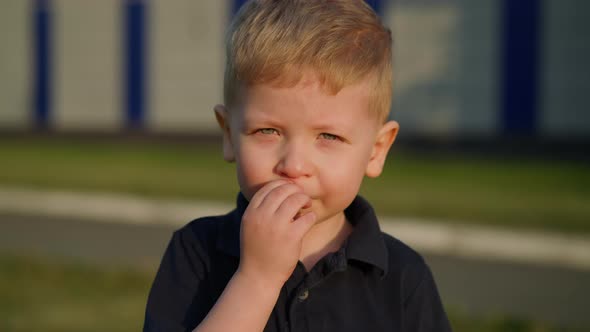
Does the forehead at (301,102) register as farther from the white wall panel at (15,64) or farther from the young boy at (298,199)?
the white wall panel at (15,64)

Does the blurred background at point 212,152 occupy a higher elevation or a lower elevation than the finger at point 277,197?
lower

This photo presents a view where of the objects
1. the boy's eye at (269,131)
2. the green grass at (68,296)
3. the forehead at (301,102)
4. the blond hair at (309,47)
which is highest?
the blond hair at (309,47)

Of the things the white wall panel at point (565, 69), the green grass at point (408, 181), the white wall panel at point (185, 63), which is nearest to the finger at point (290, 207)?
the green grass at point (408, 181)

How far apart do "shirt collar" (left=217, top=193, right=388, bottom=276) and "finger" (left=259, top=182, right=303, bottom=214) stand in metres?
0.20

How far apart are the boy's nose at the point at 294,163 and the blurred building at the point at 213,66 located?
13.3m

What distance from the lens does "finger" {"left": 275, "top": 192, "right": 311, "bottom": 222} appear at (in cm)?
186

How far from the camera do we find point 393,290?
78.4 inches

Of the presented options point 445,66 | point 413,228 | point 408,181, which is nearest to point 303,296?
point 413,228

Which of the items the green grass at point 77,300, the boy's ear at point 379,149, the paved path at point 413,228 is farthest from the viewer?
the paved path at point 413,228

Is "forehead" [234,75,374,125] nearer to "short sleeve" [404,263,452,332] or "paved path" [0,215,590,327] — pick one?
"short sleeve" [404,263,452,332]

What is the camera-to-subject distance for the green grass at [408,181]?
28.0 ft

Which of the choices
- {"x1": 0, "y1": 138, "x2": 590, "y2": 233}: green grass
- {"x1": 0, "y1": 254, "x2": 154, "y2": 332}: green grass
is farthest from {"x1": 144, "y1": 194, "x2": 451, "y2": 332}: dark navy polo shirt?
{"x1": 0, "y1": 138, "x2": 590, "y2": 233}: green grass

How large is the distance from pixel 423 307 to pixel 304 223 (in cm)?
34

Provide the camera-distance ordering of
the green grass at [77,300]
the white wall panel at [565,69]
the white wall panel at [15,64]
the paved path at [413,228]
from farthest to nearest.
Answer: the white wall panel at [15,64]
the white wall panel at [565,69]
the paved path at [413,228]
the green grass at [77,300]
